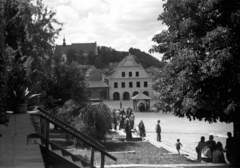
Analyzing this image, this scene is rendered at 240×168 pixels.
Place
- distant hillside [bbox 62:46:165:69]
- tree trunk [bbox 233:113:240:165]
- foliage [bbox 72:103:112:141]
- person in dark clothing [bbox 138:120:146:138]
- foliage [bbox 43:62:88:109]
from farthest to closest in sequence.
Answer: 1. distant hillside [bbox 62:46:165:69]
2. foliage [bbox 43:62:88:109]
3. person in dark clothing [bbox 138:120:146:138]
4. foliage [bbox 72:103:112:141]
5. tree trunk [bbox 233:113:240:165]

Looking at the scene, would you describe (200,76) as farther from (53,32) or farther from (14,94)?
(53,32)

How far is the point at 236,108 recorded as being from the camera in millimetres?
10398

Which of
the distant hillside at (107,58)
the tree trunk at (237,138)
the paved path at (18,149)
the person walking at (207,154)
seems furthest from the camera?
the distant hillside at (107,58)

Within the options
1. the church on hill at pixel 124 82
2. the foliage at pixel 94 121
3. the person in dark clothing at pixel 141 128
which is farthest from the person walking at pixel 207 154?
the church on hill at pixel 124 82

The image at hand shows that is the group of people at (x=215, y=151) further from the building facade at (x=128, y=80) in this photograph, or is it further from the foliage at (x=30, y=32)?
the building facade at (x=128, y=80)

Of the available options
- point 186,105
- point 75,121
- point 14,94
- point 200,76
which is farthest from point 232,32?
point 75,121

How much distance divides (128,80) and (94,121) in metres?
66.8

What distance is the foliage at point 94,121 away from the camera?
17703 millimetres

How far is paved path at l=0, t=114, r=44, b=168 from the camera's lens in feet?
20.6

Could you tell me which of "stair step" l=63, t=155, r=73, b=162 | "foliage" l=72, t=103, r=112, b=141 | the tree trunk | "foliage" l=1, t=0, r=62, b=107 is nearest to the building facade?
"foliage" l=1, t=0, r=62, b=107

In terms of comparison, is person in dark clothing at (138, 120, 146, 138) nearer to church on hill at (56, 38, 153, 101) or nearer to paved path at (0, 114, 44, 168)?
paved path at (0, 114, 44, 168)

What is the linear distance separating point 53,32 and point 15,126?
51.9ft

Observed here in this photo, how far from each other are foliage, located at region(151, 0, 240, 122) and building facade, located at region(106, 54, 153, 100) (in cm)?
7114

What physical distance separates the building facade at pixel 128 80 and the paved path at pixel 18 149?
72846 millimetres
